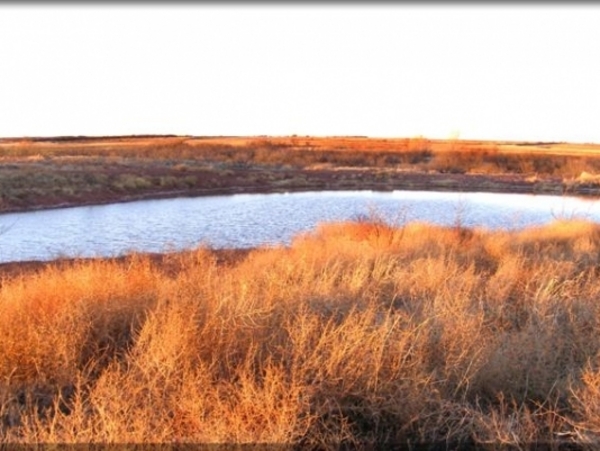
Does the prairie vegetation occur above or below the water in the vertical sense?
above

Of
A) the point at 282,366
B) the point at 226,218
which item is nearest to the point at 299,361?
the point at 282,366

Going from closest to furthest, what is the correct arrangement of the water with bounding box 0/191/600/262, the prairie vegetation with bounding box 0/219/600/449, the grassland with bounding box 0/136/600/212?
the prairie vegetation with bounding box 0/219/600/449 → the water with bounding box 0/191/600/262 → the grassland with bounding box 0/136/600/212

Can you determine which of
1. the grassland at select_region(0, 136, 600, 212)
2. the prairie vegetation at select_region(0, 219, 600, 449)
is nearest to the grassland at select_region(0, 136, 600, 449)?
the prairie vegetation at select_region(0, 219, 600, 449)

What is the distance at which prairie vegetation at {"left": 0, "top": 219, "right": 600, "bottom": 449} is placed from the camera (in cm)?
374

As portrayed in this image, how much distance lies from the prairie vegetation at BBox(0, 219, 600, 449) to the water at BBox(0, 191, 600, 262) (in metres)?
7.70

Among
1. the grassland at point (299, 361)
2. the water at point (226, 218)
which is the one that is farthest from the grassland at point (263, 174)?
the grassland at point (299, 361)

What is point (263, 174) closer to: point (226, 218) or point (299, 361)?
point (226, 218)

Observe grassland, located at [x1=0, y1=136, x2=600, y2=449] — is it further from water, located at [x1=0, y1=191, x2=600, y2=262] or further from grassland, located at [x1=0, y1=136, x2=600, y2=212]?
grassland, located at [x1=0, y1=136, x2=600, y2=212]

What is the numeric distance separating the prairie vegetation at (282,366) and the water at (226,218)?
7.70 meters

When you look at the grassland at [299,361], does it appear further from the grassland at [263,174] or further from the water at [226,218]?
the grassland at [263,174]

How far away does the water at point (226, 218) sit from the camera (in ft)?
57.1

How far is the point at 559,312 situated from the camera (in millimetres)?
6492

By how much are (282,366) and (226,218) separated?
2011 cm

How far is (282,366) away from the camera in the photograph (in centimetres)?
416
